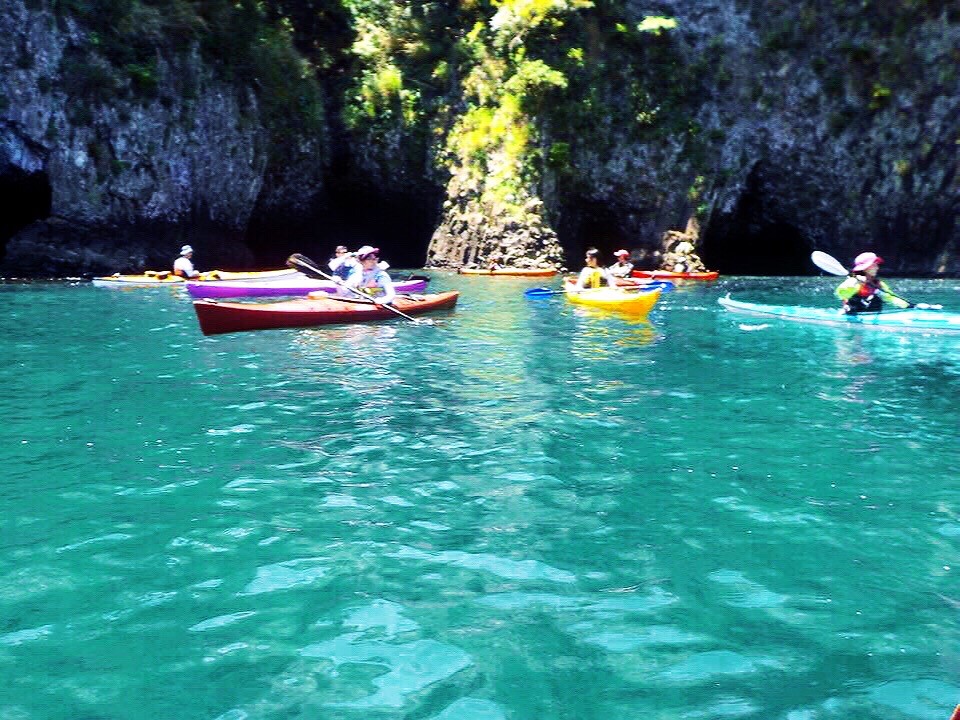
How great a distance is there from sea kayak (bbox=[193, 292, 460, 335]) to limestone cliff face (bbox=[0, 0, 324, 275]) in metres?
15.5

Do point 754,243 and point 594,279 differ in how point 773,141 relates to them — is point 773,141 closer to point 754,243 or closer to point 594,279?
point 754,243

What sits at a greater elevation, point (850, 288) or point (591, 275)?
point (591, 275)

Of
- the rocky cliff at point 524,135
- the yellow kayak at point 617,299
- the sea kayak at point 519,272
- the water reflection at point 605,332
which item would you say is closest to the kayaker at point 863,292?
the yellow kayak at point 617,299

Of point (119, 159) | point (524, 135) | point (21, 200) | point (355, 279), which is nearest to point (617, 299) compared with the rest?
point (355, 279)

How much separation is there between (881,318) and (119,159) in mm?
24461

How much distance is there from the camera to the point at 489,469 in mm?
6344

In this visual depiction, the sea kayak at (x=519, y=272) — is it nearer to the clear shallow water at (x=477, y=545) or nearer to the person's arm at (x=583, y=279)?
the person's arm at (x=583, y=279)

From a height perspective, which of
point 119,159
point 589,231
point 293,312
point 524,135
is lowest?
point 293,312

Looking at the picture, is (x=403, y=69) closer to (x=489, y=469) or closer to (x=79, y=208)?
(x=79, y=208)

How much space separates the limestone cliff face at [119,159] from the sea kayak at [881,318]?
21.6 m

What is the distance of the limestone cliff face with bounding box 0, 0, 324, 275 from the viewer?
25844 millimetres

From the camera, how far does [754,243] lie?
36.0 m

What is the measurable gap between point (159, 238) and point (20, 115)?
5.84m

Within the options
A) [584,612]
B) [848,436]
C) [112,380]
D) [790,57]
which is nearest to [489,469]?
[584,612]
